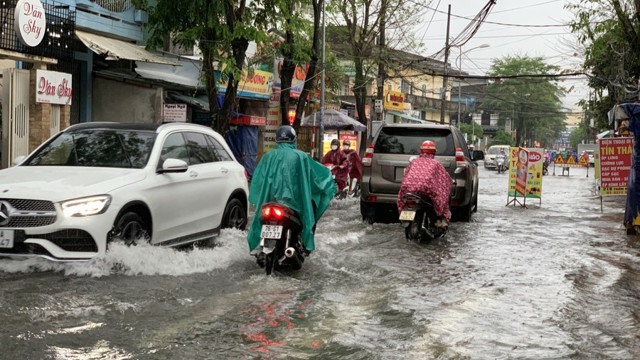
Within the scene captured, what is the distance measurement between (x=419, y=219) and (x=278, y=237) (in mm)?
3951

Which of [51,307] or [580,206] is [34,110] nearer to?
[51,307]

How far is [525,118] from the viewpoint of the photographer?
79.9 metres

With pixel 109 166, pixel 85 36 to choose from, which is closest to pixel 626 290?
pixel 109 166

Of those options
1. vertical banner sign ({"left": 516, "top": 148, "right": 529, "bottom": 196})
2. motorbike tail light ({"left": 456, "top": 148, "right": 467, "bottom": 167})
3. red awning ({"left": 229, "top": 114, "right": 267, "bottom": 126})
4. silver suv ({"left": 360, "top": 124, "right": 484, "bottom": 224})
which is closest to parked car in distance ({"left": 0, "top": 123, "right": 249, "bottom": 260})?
silver suv ({"left": 360, "top": 124, "right": 484, "bottom": 224})

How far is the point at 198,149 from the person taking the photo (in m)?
8.76

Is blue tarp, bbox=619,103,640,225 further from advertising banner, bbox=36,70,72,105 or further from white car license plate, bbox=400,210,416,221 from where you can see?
advertising banner, bbox=36,70,72,105

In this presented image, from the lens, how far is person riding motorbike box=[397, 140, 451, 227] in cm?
1022

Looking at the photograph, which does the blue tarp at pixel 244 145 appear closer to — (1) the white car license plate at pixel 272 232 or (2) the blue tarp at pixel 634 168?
(2) the blue tarp at pixel 634 168

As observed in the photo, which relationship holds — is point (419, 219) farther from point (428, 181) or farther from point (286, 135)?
point (286, 135)

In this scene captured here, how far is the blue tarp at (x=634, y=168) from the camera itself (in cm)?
1150

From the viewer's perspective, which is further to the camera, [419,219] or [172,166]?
[419,219]

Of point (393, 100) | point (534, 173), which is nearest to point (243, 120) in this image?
point (534, 173)

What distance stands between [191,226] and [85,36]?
10.0m

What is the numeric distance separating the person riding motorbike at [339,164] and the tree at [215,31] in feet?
11.2
